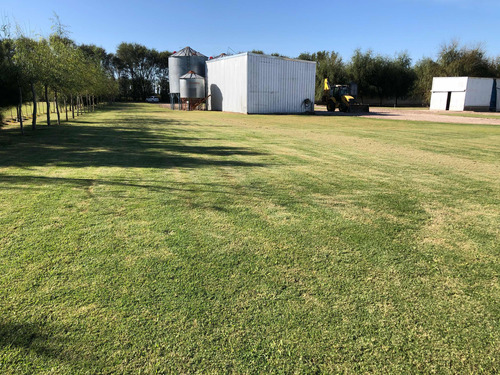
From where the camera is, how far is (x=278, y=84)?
30672 millimetres

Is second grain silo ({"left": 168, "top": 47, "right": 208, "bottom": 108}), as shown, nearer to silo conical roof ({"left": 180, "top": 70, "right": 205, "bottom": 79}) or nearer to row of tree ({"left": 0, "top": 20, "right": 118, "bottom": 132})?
silo conical roof ({"left": 180, "top": 70, "right": 205, "bottom": 79})

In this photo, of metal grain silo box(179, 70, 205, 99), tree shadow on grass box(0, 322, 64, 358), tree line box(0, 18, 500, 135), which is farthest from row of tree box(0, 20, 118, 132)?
metal grain silo box(179, 70, 205, 99)

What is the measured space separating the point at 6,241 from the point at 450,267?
4176 mm

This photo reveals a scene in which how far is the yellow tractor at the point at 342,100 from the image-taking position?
31264mm

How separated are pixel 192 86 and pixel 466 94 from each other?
2956cm

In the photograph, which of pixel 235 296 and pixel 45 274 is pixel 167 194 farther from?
pixel 235 296

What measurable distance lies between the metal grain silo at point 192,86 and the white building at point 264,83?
320cm

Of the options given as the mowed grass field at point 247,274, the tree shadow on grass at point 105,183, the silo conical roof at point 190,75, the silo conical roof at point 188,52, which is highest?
the silo conical roof at point 188,52

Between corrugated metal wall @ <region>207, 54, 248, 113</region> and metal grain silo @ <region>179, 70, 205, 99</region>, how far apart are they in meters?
0.88

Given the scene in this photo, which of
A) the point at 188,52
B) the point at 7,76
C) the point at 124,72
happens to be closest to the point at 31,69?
the point at 7,76

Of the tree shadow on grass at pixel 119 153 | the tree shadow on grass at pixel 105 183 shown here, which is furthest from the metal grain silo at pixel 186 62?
the tree shadow on grass at pixel 105 183

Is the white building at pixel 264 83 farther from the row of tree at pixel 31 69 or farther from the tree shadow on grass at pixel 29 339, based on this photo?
the tree shadow on grass at pixel 29 339

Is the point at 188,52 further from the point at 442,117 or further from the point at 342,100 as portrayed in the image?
the point at 442,117

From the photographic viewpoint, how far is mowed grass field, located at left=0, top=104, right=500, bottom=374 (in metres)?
1.94
